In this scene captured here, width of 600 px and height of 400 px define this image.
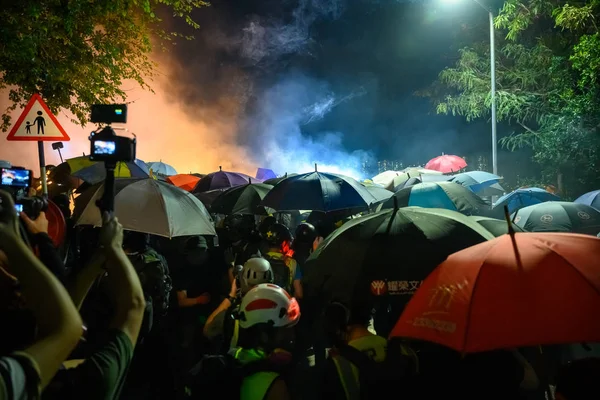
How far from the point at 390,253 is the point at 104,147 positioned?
8.15 feet

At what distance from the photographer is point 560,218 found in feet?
24.8

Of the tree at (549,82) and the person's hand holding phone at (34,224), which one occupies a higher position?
the tree at (549,82)

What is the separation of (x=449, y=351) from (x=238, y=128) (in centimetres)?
3145

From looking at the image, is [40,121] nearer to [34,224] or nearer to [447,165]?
[34,224]

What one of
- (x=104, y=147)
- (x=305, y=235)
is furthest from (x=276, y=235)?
(x=104, y=147)

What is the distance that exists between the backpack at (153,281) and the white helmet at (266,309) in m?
1.18

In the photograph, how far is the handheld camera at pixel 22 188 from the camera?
3.71m

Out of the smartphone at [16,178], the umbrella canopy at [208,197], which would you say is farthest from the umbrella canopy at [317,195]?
Result: the smartphone at [16,178]

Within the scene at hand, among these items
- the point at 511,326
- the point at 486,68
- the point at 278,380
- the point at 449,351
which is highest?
the point at 486,68

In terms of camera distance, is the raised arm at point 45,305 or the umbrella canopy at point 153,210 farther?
the umbrella canopy at point 153,210

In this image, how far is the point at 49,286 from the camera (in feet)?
5.76

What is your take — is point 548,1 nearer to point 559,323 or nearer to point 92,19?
point 92,19

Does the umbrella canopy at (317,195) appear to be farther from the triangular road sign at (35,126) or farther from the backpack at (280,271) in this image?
the triangular road sign at (35,126)

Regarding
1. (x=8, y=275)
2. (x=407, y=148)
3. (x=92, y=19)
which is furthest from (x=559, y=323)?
(x=407, y=148)
